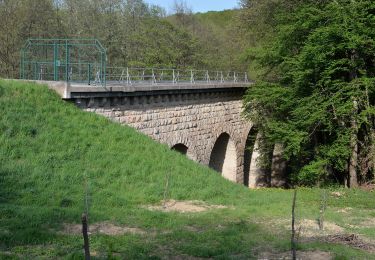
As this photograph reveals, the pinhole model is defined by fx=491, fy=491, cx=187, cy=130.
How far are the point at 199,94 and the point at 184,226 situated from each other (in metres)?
12.5

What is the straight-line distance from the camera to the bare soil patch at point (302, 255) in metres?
8.26

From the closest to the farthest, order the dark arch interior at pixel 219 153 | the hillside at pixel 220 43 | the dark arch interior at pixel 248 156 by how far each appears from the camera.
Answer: the dark arch interior at pixel 219 153
the dark arch interior at pixel 248 156
the hillside at pixel 220 43

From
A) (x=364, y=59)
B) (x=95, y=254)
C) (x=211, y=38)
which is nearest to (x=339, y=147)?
(x=364, y=59)

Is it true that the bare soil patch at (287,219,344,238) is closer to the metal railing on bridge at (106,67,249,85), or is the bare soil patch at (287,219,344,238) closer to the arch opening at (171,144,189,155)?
the metal railing on bridge at (106,67,249,85)

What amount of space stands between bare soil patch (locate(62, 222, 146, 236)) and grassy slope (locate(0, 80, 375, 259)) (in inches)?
9.0

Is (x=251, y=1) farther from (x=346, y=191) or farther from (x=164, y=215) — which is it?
(x=164, y=215)

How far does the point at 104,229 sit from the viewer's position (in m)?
9.38

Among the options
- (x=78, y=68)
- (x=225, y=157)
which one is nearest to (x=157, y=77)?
(x=225, y=157)

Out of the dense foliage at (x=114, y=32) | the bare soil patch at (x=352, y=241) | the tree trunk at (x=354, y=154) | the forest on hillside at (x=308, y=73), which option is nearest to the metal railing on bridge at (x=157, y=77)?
the dense foliage at (x=114, y=32)

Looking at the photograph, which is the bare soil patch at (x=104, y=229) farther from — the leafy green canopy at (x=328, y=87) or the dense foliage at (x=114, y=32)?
the dense foliage at (x=114, y=32)

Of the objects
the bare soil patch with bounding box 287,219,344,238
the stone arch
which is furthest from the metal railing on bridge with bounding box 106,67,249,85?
the bare soil patch with bounding box 287,219,344,238

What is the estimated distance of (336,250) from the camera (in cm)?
868

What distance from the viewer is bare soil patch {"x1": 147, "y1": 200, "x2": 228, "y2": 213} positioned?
12.0 metres

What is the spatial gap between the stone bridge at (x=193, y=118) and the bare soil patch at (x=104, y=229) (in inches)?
249
